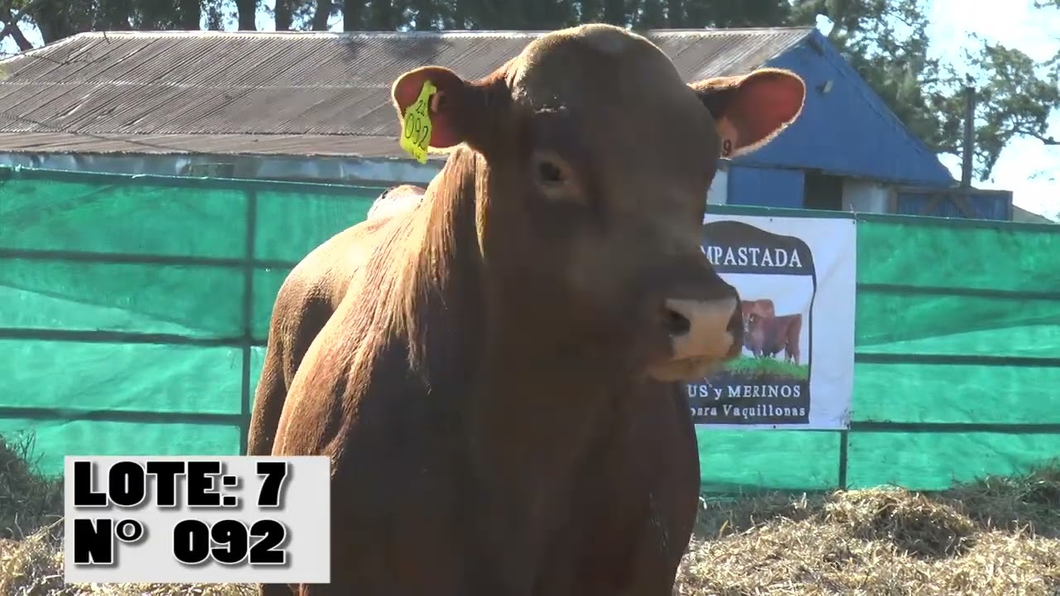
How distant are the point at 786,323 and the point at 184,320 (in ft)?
11.4

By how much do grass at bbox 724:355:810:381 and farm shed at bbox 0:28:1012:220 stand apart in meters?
6.72

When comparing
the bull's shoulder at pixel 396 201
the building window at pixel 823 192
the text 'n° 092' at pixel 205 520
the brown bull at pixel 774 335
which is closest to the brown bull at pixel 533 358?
the text 'n° 092' at pixel 205 520

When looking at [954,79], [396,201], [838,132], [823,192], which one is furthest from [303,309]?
[954,79]

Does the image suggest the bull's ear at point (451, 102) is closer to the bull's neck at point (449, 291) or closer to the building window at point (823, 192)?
the bull's neck at point (449, 291)

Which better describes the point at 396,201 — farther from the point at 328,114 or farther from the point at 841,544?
the point at 328,114

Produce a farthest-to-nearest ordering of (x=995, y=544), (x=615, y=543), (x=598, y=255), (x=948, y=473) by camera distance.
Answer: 1. (x=948, y=473)
2. (x=995, y=544)
3. (x=615, y=543)
4. (x=598, y=255)

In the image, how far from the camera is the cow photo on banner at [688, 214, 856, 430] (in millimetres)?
7918

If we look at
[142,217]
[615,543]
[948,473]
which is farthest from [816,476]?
[615,543]

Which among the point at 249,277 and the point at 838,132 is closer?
the point at 249,277

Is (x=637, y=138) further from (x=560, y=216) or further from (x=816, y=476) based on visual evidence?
(x=816, y=476)

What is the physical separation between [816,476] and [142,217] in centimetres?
426

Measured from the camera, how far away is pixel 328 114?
21.0 meters

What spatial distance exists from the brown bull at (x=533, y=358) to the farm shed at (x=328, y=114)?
10974 millimetres

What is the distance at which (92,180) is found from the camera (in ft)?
24.8
